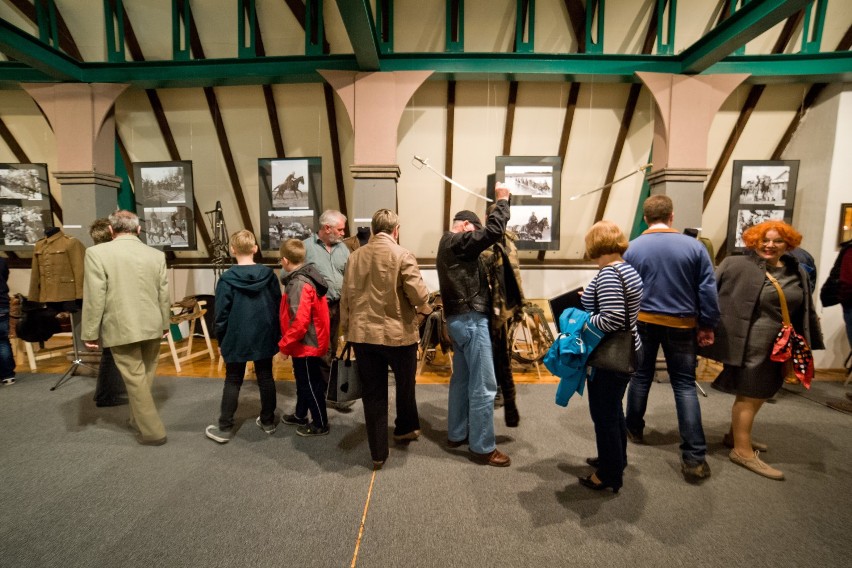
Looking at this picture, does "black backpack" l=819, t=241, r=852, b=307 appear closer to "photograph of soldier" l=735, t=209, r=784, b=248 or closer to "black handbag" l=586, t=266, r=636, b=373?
"photograph of soldier" l=735, t=209, r=784, b=248

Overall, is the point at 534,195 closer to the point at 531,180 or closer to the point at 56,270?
the point at 531,180

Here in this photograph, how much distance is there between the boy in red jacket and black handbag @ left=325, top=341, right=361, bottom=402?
0.25 metres

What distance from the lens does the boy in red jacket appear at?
8.46ft

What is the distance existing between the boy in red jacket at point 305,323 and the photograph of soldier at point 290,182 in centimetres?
257

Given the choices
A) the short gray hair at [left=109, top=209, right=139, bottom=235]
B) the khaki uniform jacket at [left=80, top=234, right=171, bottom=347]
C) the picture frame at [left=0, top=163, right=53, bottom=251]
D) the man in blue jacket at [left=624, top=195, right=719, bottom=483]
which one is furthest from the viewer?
the picture frame at [left=0, top=163, right=53, bottom=251]

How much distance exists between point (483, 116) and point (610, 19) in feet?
5.84

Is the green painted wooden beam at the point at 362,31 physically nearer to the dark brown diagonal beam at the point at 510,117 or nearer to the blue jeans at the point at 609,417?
the dark brown diagonal beam at the point at 510,117

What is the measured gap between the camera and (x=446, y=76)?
4.15 meters

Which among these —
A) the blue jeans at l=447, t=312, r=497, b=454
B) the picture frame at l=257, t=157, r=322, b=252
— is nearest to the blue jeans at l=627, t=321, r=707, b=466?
the blue jeans at l=447, t=312, r=497, b=454

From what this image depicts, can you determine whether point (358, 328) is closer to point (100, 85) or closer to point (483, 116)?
point (483, 116)

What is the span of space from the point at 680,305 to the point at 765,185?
12.3 feet

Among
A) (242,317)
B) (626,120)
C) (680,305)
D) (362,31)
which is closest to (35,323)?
(242,317)

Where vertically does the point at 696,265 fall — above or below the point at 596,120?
below

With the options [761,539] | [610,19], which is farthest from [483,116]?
[761,539]
